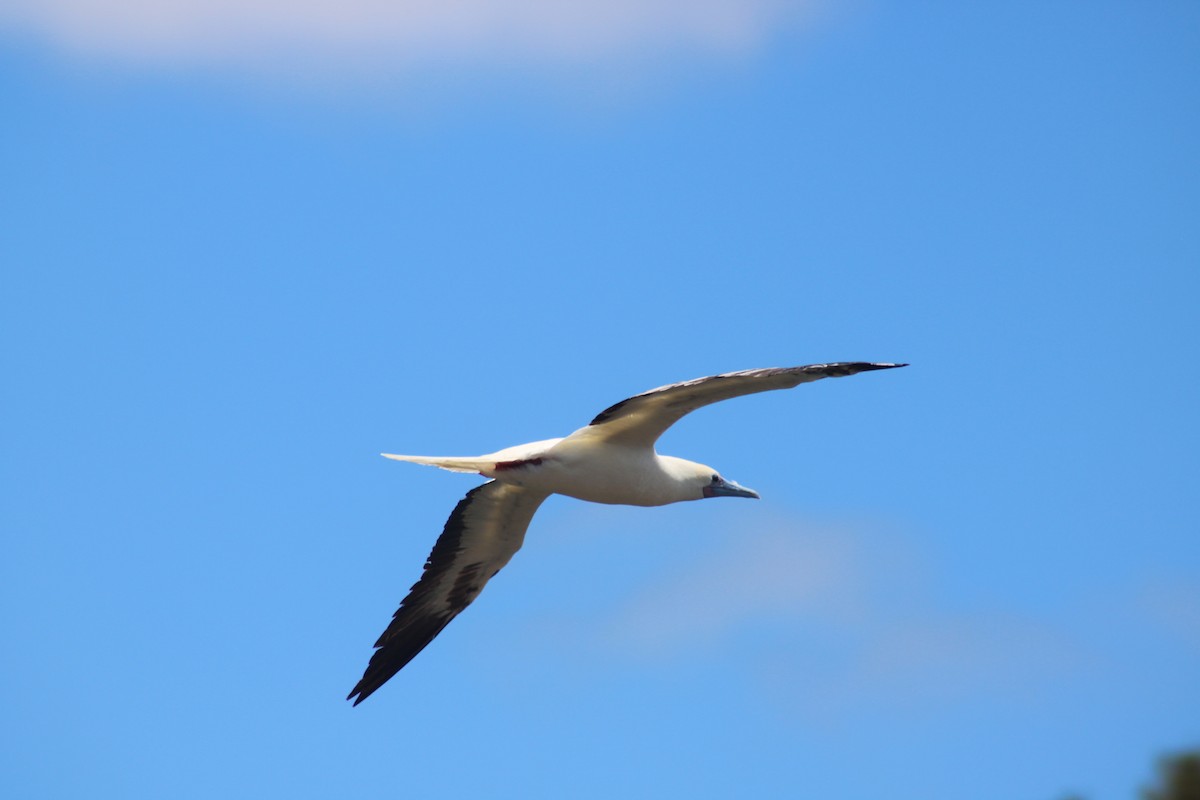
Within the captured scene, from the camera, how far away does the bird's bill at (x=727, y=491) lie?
14.2 m

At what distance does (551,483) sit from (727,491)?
6.86ft

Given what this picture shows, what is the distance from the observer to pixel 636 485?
43.0 feet

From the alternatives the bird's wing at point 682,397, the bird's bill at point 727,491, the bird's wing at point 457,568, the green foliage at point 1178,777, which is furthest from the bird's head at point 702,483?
the green foliage at point 1178,777

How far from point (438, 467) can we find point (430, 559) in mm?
1754

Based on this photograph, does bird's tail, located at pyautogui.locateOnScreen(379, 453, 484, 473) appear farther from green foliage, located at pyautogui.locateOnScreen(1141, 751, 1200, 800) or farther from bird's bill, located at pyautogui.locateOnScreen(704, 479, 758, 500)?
green foliage, located at pyautogui.locateOnScreen(1141, 751, 1200, 800)

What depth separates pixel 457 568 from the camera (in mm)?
14609

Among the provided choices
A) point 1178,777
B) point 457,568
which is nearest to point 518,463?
point 457,568

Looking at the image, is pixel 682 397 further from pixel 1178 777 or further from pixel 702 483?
pixel 1178 777

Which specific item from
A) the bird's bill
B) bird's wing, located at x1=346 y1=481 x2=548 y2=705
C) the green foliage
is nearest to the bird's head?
the bird's bill

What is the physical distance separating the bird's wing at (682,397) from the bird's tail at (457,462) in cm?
87

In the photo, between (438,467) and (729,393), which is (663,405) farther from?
(438,467)

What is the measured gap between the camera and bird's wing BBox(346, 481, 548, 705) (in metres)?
14.2

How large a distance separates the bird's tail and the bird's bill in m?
2.49

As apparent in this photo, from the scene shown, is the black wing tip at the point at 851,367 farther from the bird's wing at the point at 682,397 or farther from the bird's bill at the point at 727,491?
the bird's bill at the point at 727,491
